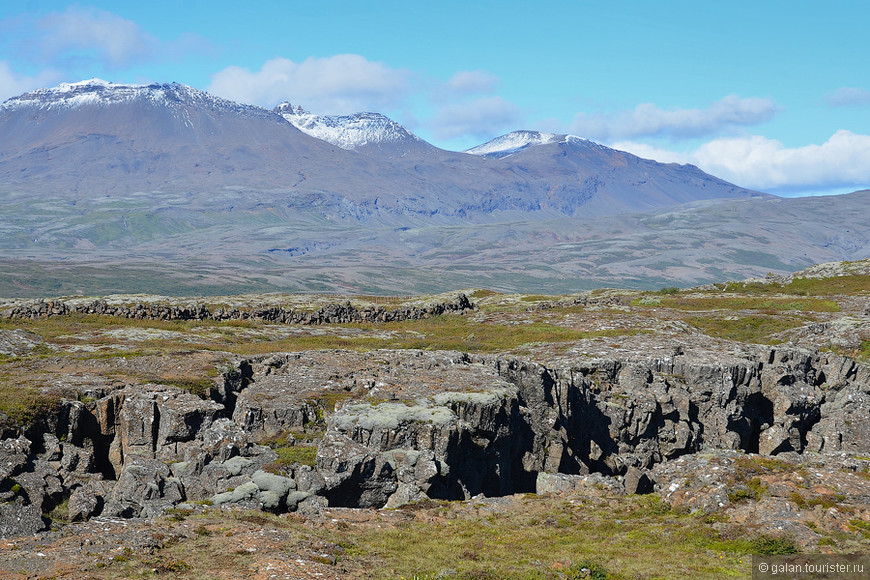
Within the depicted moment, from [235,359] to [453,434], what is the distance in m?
Answer: 24.8

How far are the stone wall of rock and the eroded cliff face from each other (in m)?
39.7

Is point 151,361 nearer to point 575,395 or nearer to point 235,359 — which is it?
point 235,359

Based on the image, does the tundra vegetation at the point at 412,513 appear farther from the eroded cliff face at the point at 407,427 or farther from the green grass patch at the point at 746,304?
the green grass patch at the point at 746,304

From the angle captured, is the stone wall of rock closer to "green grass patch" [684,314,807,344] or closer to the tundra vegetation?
the tundra vegetation

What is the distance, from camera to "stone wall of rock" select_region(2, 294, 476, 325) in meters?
85.4

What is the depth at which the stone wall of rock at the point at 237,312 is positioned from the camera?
85.4m

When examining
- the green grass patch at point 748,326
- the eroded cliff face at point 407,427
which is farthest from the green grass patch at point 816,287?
the eroded cliff face at point 407,427

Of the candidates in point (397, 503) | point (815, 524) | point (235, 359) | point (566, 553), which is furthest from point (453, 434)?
point (235, 359)

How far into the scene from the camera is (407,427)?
3609 cm

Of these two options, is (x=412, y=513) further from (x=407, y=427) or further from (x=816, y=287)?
(x=816, y=287)

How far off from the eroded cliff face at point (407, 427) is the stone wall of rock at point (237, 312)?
130ft

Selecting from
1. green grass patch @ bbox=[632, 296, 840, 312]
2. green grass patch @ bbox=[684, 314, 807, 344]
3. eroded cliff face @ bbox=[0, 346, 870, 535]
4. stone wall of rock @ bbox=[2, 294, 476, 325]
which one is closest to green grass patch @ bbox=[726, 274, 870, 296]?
green grass patch @ bbox=[632, 296, 840, 312]

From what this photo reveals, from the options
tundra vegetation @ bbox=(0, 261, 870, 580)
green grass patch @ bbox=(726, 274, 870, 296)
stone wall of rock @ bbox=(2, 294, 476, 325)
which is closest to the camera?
tundra vegetation @ bbox=(0, 261, 870, 580)

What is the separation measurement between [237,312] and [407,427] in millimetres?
67971
